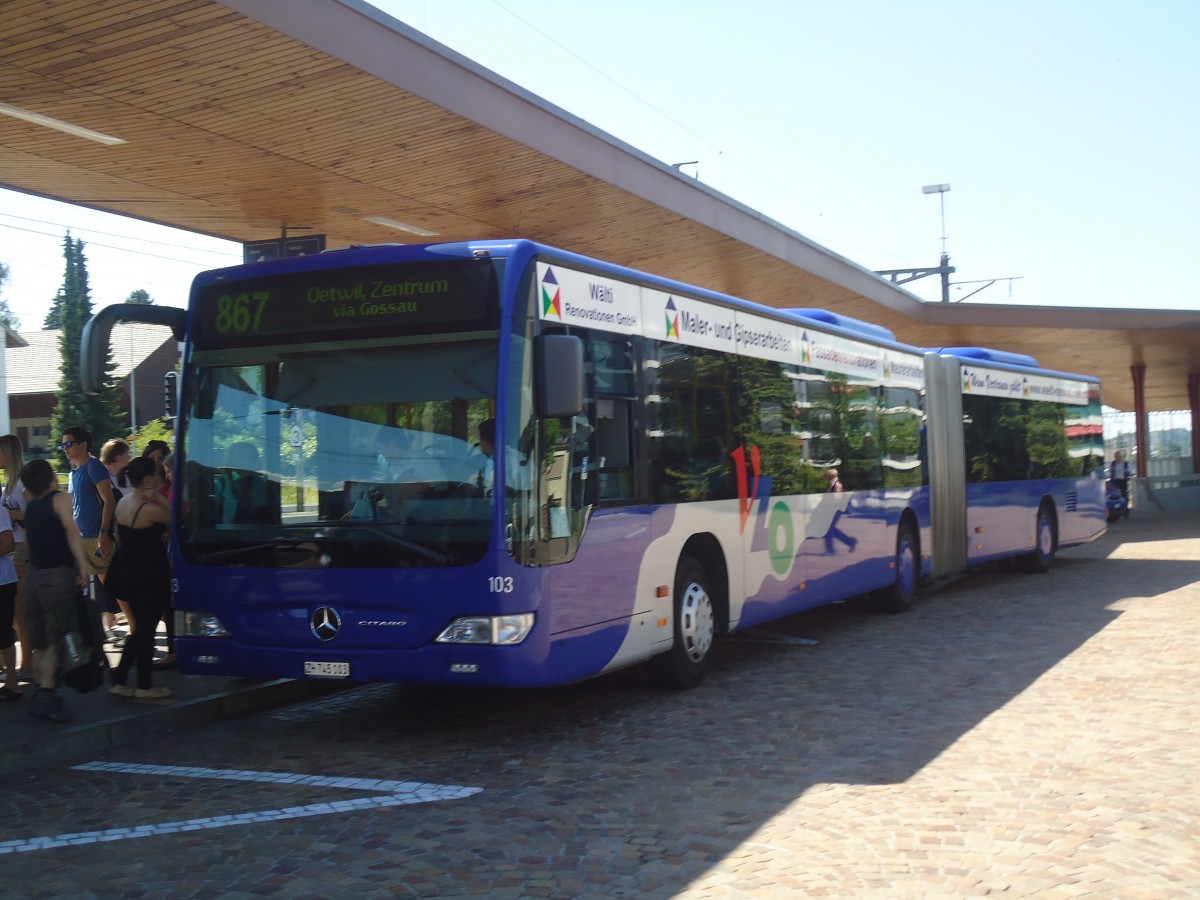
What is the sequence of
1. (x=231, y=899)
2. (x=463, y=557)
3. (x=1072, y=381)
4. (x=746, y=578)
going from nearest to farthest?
(x=231, y=899), (x=463, y=557), (x=746, y=578), (x=1072, y=381)

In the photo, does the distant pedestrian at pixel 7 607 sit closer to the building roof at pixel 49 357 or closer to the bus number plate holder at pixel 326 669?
the bus number plate holder at pixel 326 669

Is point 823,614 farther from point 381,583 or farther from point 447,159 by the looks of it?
point 381,583

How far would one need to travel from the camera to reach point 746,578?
1038 cm

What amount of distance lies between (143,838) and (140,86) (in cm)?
707

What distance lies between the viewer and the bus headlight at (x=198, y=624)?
8203 mm


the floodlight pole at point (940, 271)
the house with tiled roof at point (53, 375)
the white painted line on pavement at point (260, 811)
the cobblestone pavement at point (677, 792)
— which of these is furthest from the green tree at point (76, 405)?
the white painted line on pavement at point (260, 811)

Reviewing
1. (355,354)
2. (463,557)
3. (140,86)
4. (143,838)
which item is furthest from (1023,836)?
(140,86)

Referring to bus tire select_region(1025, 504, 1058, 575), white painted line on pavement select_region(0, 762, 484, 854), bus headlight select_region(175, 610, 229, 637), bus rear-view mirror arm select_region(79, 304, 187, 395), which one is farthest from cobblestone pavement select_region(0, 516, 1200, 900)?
bus tire select_region(1025, 504, 1058, 575)

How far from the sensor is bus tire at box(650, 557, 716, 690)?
30.7 ft

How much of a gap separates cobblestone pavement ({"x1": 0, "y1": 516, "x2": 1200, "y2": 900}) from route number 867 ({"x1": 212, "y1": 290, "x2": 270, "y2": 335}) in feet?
8.85

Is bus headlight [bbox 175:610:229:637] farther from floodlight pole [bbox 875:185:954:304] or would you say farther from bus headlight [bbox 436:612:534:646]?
floodlight pole [bbox 875:185:954:304]

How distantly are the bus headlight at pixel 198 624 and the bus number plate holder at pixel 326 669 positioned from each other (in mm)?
704

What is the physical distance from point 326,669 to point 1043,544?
558 inches

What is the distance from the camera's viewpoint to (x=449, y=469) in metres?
7.50
